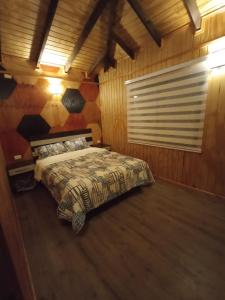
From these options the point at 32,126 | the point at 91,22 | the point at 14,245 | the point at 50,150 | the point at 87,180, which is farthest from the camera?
the point at 32,126

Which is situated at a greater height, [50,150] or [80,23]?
[80,23]

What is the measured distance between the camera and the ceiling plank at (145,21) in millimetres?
2193

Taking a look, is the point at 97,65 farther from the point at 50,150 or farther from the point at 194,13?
the point at 50,150

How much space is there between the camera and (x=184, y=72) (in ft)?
8.14

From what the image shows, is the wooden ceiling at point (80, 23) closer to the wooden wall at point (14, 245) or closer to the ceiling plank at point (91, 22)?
the ceiling plank at point (91, 22)

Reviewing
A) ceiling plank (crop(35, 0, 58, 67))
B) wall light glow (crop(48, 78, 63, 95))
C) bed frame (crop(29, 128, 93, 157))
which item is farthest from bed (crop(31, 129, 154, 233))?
ceiling plank (crop(35, 0, 58, 67))

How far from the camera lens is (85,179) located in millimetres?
2070

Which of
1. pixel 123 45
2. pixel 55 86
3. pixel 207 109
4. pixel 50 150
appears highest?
pixel 123 45

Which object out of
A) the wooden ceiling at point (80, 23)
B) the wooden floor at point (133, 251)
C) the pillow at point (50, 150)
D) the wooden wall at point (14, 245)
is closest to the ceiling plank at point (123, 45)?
the wooden ceiling at point (80, 23)

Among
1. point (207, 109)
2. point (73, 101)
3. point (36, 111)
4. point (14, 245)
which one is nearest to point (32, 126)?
point (36, 111)

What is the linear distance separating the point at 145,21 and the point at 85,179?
2.64 m

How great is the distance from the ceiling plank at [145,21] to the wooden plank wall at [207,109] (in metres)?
0.16

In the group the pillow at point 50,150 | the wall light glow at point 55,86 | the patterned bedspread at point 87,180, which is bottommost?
the patterned bedspread at point 87,180

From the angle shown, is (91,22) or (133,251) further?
(91,22)
